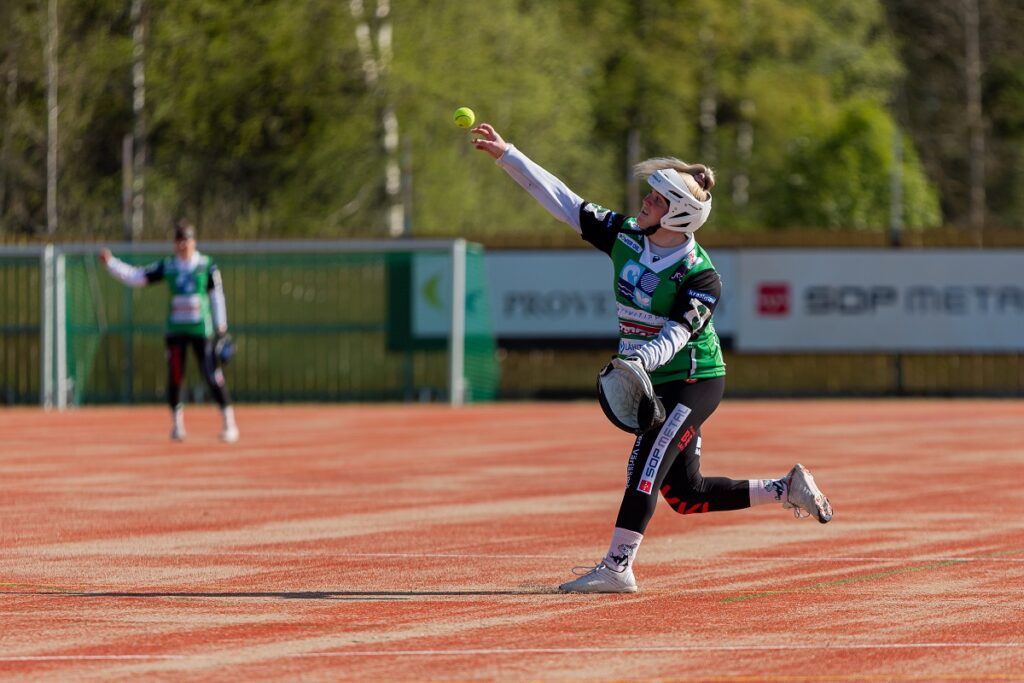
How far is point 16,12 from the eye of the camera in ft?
123

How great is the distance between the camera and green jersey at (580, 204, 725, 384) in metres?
8.55

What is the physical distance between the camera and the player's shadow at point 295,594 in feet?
28.4

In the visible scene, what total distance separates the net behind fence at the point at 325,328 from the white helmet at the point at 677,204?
22.3m

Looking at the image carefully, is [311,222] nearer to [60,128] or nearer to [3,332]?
[60,128]

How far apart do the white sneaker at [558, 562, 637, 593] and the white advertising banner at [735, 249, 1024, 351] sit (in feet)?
76.9

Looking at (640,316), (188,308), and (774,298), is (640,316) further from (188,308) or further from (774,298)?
(774,298)

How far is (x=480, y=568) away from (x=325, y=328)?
70.9ft

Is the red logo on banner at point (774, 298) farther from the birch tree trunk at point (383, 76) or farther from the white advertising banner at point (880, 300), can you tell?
the birch tree trunk at point (383, 76)

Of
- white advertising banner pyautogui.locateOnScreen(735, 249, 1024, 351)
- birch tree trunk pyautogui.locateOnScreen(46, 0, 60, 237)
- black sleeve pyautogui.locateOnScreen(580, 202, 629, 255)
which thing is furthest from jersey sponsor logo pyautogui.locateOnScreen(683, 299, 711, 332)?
birch tree trunk pyautogui.locateOnScreen(46, 0, 60, 237)

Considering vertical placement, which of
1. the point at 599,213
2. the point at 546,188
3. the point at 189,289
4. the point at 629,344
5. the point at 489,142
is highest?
the point at 489,142

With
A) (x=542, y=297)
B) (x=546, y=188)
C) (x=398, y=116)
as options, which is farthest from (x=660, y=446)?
(x=398, y=116)

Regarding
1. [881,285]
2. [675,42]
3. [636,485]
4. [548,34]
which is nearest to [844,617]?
[636,485]

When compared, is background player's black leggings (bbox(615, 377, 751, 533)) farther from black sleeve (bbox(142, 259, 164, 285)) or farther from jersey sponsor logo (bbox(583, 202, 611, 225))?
black sleeve (bbox(142, 259, 164, 285))

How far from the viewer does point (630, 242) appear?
8.84 meters
